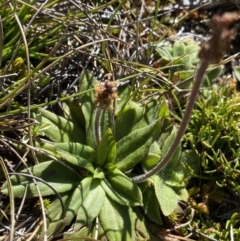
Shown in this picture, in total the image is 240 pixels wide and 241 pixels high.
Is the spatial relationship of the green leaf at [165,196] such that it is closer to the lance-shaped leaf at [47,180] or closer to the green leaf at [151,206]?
the green leaf at [151,206]

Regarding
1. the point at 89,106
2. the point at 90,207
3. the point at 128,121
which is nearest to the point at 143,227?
the point at 90,207

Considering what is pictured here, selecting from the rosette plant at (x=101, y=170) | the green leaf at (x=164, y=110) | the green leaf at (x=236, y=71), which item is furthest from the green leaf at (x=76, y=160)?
the green leaf at (x=236, y=71)

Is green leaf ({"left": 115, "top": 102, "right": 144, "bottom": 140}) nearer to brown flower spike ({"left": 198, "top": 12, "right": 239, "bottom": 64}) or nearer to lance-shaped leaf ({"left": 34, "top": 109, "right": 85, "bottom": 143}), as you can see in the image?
lance-shaped leaf ({"left": 34, "top": 109, "right": 85, "bottom": 143})

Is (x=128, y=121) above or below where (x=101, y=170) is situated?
above

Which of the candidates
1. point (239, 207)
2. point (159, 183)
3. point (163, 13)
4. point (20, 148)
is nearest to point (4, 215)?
point (20, 148)

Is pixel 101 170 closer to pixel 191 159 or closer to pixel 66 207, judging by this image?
pixel 66 207

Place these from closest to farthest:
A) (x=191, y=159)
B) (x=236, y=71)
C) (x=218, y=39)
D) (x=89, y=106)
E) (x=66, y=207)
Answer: (x=218, y=39) → (x=66, y=207) → (x=89, y=106) → (x=191, y=159) → (x=236, y=71)

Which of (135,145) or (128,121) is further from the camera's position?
(128,121)

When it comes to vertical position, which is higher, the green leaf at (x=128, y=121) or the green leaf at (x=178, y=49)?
the green leaf at (x=178, y=49)
